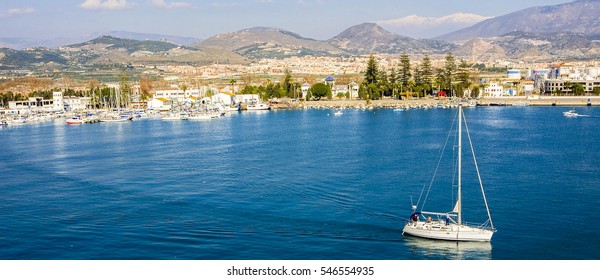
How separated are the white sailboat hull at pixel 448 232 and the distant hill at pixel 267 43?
120m

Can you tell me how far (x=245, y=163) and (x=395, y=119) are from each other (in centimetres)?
1364

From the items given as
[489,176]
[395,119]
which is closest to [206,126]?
[395,119]

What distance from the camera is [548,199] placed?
9492mm

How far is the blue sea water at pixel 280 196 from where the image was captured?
7.43 meters

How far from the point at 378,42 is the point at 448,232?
169m

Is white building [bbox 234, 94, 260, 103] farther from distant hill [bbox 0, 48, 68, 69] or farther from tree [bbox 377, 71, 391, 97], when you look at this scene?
distant hill [bbox 0, 48, 68, 69]

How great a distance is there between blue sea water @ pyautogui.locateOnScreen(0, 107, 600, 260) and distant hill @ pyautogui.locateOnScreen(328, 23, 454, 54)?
452ft

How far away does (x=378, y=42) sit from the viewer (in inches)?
6772

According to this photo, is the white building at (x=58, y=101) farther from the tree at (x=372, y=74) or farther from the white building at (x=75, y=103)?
the tree at (x=372, y=74)

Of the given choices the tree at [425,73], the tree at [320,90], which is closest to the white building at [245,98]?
the tree at [320,90]

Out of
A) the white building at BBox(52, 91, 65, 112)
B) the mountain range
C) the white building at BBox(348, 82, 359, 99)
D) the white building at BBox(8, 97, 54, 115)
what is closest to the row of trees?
the white building at BBox(348, 82, 359, 99)

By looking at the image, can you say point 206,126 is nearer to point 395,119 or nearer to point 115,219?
point 395,119

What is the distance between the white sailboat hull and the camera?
7.46 m

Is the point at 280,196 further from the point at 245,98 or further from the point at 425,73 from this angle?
the point at 425,73
